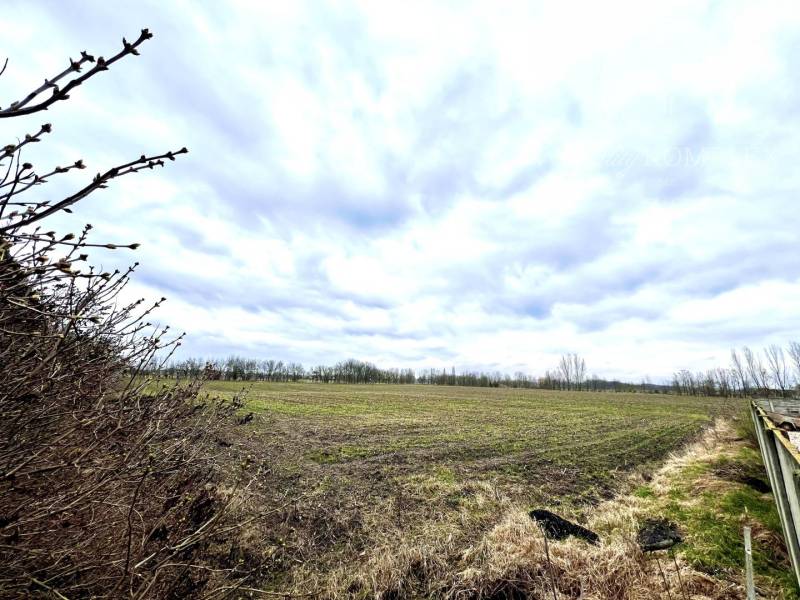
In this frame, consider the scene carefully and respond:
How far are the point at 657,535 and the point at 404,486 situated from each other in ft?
18.3

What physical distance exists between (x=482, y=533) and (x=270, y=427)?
46.1ft

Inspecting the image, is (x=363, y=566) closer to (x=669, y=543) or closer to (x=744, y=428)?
(x=669, y=543)

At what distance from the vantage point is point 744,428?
1387 centimetres

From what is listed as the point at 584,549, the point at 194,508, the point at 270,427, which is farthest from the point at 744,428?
the point at 270,427

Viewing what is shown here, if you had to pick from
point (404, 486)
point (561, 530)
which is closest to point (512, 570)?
point (561, 530)

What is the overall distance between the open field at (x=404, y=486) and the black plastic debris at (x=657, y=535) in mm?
1657

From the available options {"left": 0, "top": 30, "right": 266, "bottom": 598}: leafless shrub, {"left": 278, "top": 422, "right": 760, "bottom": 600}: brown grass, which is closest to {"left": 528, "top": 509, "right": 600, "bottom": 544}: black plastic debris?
{"left": 278, "top": 422, "right": 760, "bottom": 600}: brown grass

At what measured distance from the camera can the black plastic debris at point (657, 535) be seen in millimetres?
5520

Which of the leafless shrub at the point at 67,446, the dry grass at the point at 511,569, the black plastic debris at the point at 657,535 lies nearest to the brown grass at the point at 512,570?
the dry grass at the point at 511,569

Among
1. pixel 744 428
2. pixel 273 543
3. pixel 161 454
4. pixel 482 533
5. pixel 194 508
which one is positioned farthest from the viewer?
pixel 744 428

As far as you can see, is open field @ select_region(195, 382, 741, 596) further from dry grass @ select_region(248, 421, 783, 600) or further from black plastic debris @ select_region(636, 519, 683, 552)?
black plastic debris @ select_region(636, 519, 683, 552)

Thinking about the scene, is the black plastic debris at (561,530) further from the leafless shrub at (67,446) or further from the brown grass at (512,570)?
the leafless shrub at (67,446)

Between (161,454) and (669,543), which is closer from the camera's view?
(161,454)

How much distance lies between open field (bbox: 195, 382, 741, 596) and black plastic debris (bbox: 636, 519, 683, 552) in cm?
166
